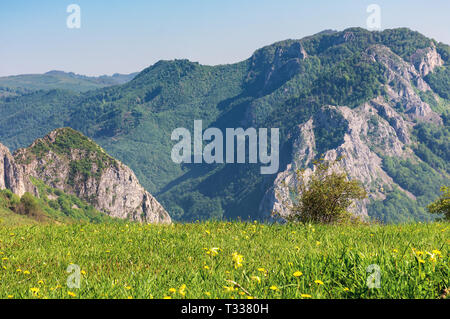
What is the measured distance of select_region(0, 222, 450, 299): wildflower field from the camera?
5270mm

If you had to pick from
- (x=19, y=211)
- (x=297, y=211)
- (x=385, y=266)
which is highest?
(x=385, y=266)

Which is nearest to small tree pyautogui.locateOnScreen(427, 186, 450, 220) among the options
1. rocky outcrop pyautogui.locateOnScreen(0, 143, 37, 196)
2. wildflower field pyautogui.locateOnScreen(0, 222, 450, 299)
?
wildflower field pyautogui.locateOnScreen(0, 222, 450, 299)

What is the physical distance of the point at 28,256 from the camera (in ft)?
27.3

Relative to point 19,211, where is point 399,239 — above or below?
above

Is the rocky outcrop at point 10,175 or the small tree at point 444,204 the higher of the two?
the small tree at point 444,204

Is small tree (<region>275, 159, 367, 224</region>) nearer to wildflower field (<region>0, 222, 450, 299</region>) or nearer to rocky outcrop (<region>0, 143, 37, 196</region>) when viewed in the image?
wildflower field (<region>0, 222, 450, 299</region>)

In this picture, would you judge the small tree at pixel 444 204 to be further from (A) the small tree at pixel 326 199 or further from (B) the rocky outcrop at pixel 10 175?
(B) the rocky outcrop at pixel 10 175

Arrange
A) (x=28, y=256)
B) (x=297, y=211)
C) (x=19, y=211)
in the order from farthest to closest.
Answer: (x=19, y=211), (x=297, y=211), (x=28, y=256)

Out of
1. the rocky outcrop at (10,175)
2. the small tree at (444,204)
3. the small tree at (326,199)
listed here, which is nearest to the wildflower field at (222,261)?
the small tree at (326,199)

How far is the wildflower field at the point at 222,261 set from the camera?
527 centimetres

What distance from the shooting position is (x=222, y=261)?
7223mm

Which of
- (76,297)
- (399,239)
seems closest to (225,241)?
(399,239)
